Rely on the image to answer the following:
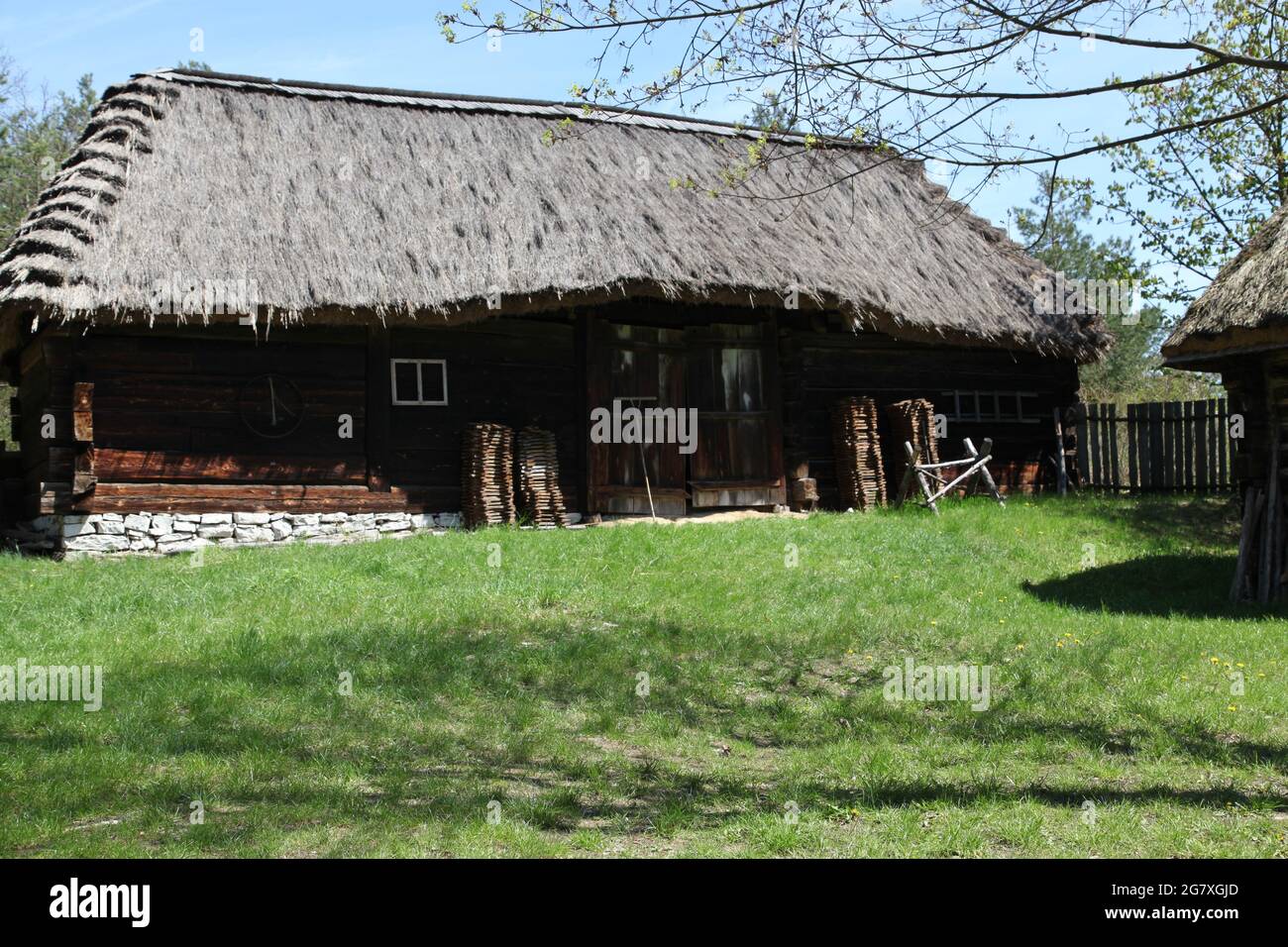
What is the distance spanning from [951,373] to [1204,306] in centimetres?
570

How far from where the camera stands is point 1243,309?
10164mm

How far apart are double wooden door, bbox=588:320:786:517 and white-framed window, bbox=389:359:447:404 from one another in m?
1.70

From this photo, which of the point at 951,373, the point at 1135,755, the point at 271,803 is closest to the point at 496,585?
the point at 271,803

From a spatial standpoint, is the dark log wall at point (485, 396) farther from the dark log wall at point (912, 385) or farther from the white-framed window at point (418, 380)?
the dark log wall at point (912, 385)

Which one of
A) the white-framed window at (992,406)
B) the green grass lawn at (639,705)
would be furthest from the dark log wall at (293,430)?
the white-framed window at (992,406)

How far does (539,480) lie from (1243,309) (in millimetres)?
7052

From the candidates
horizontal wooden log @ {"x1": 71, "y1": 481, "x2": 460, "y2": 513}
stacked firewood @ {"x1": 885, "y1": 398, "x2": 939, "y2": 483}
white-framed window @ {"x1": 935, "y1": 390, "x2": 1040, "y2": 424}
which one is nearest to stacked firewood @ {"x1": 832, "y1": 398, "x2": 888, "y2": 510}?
stacked firewood @ {"x1": 885, "y1": 398, "x2": 939, "y2": 483}

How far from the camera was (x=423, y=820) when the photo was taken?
5.18m

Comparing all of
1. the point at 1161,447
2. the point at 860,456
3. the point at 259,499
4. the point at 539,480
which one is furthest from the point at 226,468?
the point at 1161,447

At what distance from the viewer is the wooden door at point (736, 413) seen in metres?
14.6

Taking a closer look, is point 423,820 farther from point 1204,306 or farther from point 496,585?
point 1204,306

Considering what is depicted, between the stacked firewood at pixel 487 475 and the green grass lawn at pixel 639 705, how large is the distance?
46.6 inches

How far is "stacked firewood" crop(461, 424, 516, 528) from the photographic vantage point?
12922 millimetres

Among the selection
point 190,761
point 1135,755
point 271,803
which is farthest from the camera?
point 1135,755
